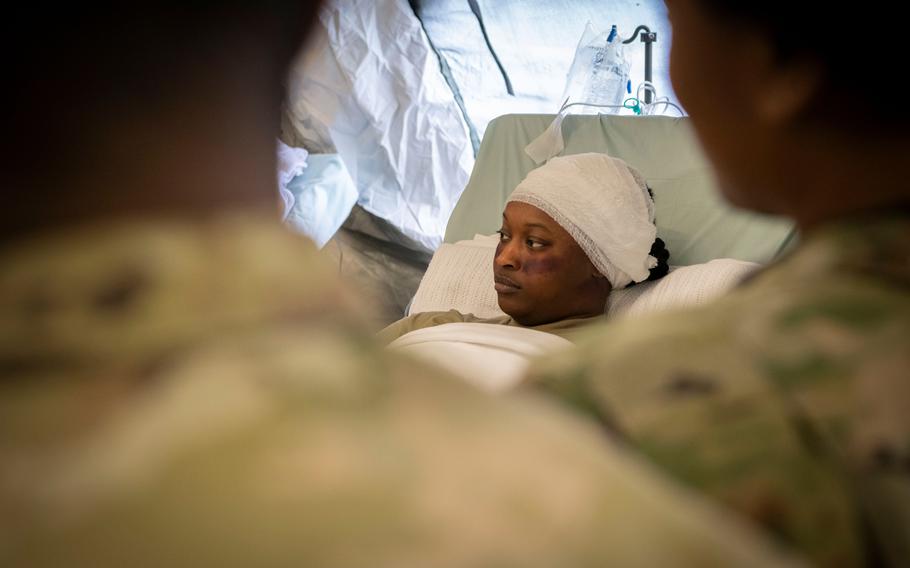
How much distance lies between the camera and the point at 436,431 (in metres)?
0.27

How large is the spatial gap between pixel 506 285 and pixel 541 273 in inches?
3.7

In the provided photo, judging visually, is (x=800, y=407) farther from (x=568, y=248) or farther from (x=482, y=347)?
(x=568, y=248)

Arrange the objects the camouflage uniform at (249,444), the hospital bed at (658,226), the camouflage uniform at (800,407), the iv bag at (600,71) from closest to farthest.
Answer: the camouflage uniform at (249,444) < the camouflage uniform at (800,407) < the hospital bed at (658,226) < the iv bag at (600,71)

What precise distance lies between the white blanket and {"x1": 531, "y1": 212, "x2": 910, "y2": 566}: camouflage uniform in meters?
0.98

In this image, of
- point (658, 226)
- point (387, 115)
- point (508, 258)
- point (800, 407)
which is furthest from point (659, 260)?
point (800, 407)

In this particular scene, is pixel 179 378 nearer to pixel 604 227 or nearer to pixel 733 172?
pixel 733 172

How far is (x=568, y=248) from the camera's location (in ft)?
6.86

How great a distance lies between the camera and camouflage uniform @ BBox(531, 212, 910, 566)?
0.46m

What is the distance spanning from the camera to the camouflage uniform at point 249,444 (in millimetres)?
230

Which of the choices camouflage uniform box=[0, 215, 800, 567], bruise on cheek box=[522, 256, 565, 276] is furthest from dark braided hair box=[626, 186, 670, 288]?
camouflage uniform box=[0, 215, 800, 567]

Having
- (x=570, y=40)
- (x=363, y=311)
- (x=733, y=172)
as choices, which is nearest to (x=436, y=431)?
(x=363, y=311)

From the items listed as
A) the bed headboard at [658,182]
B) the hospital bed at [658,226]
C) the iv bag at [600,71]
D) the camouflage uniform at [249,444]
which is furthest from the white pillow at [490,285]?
the camouflage uniform at [249,444]

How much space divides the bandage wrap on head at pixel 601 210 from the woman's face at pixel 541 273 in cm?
3

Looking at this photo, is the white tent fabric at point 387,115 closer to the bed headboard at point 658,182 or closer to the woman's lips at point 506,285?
the bed headboard at point 658,182
